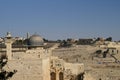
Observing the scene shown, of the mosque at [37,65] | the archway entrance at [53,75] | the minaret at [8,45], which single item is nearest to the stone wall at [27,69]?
the mosque at [37,65]

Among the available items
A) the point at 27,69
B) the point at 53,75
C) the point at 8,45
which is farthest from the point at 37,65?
the point at 53,75

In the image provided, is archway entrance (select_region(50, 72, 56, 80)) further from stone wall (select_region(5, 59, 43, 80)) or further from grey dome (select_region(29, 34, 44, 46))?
grey dome (select_region(29, 34, 44, 46))

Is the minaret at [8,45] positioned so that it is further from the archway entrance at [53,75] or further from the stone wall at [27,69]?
the archway entrance at [53,75]

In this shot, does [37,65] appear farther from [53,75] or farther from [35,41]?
[35,41]

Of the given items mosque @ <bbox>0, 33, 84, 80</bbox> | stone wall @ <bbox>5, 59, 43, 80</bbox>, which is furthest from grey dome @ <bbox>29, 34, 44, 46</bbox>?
stone wall @ <bbox>5, 59, 43, 80</bbox>

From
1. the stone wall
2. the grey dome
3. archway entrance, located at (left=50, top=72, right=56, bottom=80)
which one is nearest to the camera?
the stone wall

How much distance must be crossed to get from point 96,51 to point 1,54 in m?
20.1

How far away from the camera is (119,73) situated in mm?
26125

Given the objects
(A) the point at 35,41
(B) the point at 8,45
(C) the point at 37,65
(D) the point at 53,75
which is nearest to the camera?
(C) the point at 37,65

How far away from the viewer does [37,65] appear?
64.9 ft

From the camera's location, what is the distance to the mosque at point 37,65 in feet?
65.0

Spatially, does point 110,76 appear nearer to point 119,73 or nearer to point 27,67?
point 119,73

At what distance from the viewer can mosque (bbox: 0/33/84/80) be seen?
19797mm

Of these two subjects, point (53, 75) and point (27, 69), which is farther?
point (53, 75)
